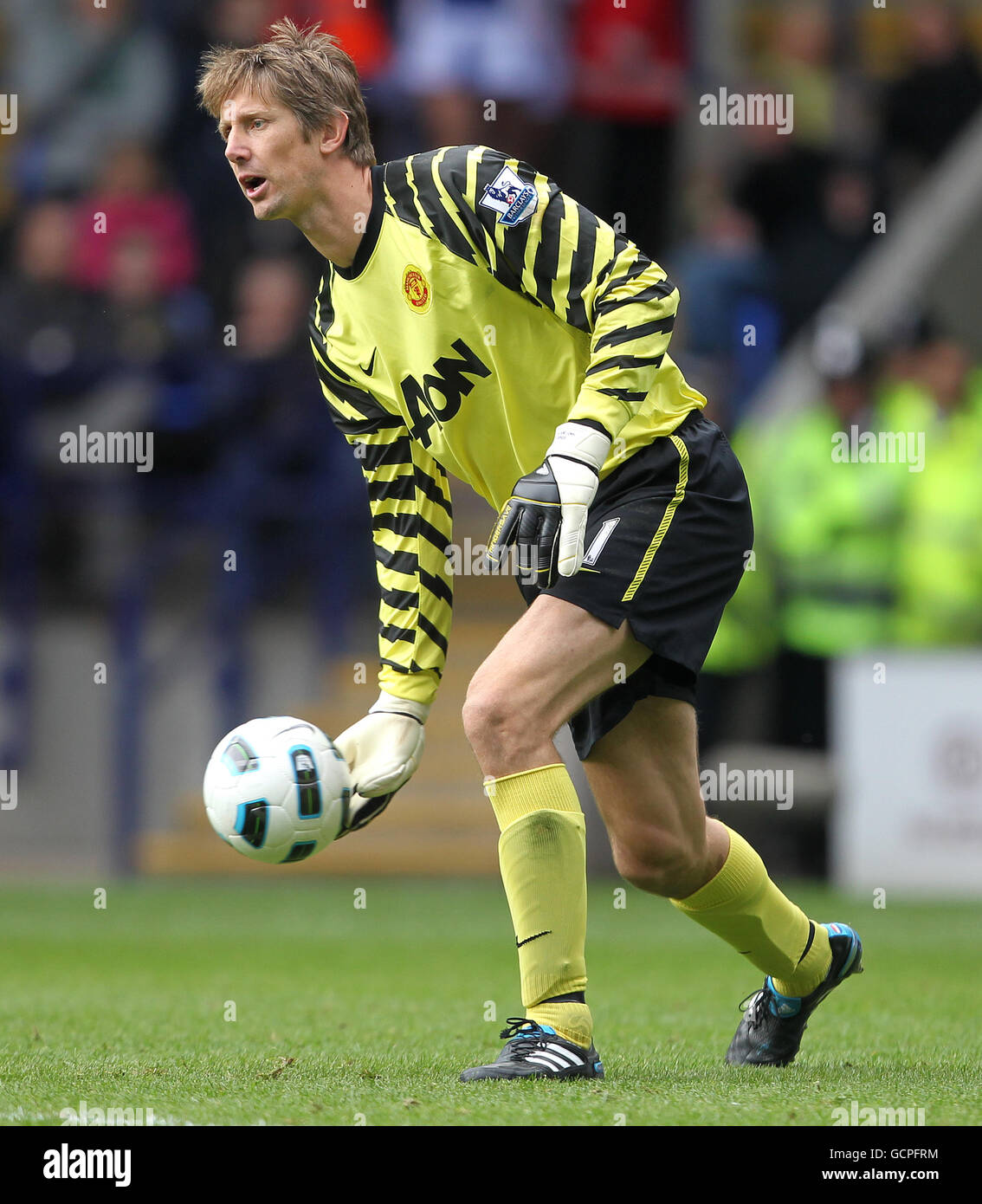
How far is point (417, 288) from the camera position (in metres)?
4.49

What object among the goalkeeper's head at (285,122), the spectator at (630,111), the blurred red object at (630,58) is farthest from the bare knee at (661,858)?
the blurred red object at (630,58)

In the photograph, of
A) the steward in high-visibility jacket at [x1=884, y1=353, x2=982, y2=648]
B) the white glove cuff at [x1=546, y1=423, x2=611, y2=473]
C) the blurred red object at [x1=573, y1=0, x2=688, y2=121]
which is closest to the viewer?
the white glove cuff at [x1=546, y1=423, x2=611, y2=473]

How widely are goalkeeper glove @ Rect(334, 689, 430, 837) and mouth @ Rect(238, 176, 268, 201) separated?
4.15 feet

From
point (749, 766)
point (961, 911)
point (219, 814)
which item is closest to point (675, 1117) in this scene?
point (219, 814)

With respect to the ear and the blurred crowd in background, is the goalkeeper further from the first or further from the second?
the blurred crowd in background

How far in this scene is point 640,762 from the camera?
4520mm

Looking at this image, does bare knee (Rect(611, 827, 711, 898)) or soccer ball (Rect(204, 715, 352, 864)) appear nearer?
soccer ball (Rect(204, 715, 352, 864))

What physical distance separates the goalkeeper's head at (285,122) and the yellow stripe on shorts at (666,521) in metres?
1.03

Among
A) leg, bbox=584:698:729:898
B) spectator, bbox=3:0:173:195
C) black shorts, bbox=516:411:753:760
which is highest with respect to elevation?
spectator, bbox=3:0:173:195

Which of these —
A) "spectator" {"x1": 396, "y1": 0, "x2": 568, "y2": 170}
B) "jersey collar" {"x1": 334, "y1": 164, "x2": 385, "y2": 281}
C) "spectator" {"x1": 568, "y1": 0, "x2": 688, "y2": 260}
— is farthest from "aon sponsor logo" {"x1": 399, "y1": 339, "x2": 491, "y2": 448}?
"spectator" {"x1": 568, "y1": 0, "x2": 688, "y2": 260}

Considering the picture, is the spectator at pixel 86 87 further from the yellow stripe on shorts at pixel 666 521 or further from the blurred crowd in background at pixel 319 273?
the yellow stripe on shorts at pixel 666 521

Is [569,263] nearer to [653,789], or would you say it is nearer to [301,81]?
[301,81]

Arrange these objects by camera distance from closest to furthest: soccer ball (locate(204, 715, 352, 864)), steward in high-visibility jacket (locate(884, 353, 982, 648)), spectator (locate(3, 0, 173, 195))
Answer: soccer ball (locate(204, 715, 352, 864)) < steward in high-visibility jacket (locate(884, 353, 982, 648)) < spectator (locate(3, 0, 173, 195))

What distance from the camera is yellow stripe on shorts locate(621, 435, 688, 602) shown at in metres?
4.29
